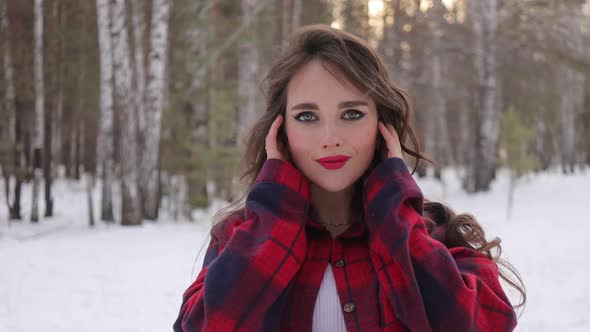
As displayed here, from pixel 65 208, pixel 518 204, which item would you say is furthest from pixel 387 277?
pixel 65 208

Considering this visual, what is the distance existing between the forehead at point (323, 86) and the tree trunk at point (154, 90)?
9.18m

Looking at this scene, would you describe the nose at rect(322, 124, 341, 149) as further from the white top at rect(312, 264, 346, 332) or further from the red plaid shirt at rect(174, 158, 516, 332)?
the white top at rect(312, 264, 346, 332)

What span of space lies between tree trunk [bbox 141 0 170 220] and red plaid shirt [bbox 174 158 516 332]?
9251 millimetres

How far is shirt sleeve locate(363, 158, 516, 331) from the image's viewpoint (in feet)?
5.24

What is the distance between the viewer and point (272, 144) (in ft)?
6.35

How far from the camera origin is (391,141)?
6.15ft

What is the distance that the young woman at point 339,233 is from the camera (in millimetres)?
1626

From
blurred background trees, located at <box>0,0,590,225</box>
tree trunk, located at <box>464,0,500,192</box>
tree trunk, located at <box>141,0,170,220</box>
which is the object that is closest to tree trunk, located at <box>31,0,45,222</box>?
blurred background trees, located at <box>0,0,590,225</box>

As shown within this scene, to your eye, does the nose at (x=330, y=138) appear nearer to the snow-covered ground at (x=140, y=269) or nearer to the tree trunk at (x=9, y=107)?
the snow-covered ground at (x=140, y=269)

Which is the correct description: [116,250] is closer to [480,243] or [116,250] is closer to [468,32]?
[480,243]

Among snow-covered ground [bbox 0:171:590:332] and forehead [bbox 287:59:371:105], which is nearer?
forehead [bbox 287:59:371:105]

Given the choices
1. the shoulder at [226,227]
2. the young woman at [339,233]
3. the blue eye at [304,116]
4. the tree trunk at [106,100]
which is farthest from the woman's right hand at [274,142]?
the tree trunk at [106,100]

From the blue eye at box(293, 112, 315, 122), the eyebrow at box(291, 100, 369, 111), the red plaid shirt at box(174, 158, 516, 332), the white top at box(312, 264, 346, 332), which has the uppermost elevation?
the eyebrow at box(291, 100, 369, 111)

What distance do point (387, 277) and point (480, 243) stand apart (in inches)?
21.8
